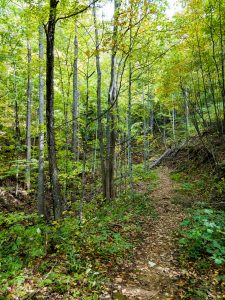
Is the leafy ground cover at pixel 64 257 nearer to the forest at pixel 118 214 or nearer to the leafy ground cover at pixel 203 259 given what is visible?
the forest at pixel 118 214

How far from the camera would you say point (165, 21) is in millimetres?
7645

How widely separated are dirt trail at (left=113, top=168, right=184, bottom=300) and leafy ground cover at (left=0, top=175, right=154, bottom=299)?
327 mm

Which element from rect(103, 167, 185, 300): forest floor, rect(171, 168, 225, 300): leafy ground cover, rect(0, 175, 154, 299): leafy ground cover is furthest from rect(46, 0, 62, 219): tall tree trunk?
rect(171, 168, 225, 300): leafy ground cover

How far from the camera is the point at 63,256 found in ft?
13.8

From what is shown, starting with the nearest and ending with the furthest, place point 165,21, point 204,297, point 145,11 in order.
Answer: point 204,297 < point 145,11 < point 165,21

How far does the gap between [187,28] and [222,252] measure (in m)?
7.86

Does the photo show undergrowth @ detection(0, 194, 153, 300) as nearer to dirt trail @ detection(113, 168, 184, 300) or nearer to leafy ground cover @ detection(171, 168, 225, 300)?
dirt trail @ detection(113, 168, 184, 300)

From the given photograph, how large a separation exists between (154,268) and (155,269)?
1.6 inches

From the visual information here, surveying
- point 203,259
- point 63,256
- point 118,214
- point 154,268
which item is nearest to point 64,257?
point 63,256

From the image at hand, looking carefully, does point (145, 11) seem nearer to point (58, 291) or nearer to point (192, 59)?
point (192, 59)

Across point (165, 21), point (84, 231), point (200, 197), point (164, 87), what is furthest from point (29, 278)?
point (164, 87)

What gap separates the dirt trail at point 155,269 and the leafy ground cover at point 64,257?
33 centimetres

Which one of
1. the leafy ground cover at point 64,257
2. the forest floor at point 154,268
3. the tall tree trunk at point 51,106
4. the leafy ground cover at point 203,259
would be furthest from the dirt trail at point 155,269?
the tall tree trunk at point 51,106

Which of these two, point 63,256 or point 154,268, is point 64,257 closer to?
point 63,256
